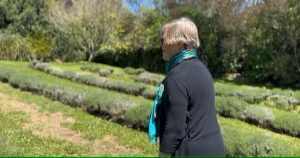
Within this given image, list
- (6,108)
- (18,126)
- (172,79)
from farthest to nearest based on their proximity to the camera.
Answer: (6,108), (18,126), (172,79)

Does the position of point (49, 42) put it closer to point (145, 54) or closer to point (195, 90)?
point (145, 54)

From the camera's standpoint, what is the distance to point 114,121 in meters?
12.1

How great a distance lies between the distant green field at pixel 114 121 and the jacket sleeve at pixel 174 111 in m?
4.00

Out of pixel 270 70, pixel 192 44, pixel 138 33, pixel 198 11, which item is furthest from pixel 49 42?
pixel 192 44

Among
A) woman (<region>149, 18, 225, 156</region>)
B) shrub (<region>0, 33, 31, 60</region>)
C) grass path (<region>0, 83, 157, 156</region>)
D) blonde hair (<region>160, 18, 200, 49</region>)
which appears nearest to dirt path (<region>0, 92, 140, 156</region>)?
grass path (<region>0, 83, 157, 156</region>)

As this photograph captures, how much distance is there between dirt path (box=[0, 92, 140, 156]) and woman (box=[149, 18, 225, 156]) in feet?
15.2

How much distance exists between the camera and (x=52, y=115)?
13.1 m

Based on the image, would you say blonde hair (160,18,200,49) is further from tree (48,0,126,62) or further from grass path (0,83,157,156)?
tree (48,0,126,62)

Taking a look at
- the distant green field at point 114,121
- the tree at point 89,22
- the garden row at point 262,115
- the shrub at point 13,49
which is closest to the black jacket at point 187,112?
the distant green field at point 114,121

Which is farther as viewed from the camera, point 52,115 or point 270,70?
point 270,70

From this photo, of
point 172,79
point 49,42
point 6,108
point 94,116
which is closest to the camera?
point 172,79

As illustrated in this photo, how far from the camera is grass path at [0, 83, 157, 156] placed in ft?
29.0

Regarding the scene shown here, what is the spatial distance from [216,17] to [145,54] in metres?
7.06

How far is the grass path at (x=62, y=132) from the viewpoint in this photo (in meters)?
8.84
